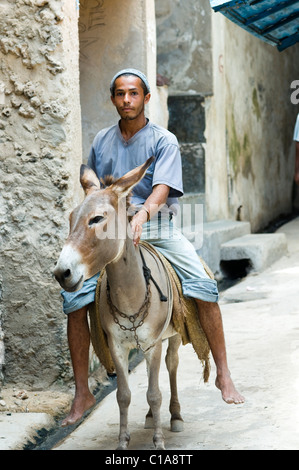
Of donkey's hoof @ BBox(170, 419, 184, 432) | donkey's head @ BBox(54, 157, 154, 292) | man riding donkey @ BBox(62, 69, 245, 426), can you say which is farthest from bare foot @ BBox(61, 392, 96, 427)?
donkey's head @ BBox(54, 157, 154, 292)

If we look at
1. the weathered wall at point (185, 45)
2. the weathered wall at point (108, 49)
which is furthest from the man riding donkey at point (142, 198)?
the weathered wall at point (185, 45)

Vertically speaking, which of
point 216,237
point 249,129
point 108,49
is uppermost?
point 108,49

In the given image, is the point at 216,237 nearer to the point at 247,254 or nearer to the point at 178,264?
the point at 247,254

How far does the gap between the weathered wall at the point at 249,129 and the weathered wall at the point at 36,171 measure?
17.1 feet

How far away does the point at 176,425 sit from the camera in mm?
4531

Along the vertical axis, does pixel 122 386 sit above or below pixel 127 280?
below

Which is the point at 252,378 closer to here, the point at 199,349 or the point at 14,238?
the point at 199,349

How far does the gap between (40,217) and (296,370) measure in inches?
85.3

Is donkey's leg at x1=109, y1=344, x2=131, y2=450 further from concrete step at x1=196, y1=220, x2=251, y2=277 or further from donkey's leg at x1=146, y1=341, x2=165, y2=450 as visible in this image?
concrete step at x1=196, y1=220, x2=251, y2=277

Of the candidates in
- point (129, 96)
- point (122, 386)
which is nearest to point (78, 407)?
point (122, 386)

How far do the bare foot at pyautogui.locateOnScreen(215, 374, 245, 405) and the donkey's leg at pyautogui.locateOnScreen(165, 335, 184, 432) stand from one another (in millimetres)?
421

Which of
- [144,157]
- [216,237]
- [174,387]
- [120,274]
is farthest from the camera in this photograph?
[216,237]

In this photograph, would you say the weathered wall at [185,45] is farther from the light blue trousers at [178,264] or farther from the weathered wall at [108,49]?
the light blue trousers at [178,264]

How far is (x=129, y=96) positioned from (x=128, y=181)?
2.09 feet
